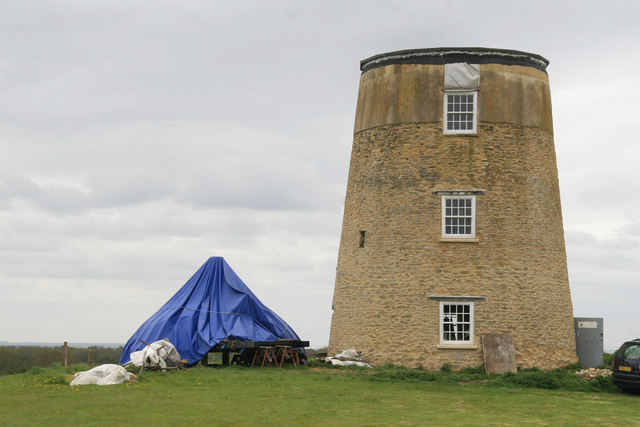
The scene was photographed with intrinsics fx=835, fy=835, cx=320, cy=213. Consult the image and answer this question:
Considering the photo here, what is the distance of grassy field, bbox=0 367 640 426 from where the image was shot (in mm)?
18938

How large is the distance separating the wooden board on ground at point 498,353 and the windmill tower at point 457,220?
1.19ft

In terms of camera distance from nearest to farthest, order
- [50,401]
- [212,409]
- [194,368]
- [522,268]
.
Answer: [212,409] < [50,401] < [194,368] < [522,268]

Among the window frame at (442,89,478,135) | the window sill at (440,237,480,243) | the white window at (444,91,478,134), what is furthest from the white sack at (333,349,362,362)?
the white window at (444,91,478,134)

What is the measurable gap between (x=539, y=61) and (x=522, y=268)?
8.03m

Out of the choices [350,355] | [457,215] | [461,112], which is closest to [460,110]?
[461,112]

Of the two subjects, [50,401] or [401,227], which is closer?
[50,401]

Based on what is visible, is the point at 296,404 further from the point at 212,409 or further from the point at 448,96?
the point at 448,96

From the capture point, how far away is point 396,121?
101 ft

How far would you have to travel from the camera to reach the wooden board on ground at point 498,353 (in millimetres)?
28547

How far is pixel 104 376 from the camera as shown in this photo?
24.8 metres

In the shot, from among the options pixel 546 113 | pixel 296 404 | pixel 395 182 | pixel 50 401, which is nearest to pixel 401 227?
pixel 395 182

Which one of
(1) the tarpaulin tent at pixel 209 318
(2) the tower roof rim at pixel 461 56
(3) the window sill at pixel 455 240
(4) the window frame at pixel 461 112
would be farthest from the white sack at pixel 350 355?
(2) the tower roof rim at pixel 461 56

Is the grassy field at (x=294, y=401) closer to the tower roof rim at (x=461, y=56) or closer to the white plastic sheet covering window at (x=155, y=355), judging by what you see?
the white plastic sheet covering window at (x=155, y=355)

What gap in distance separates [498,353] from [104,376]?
13.1 m
